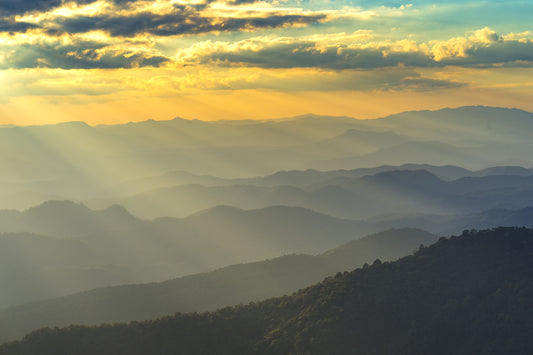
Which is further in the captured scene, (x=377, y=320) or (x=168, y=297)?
(x=168, y=297)

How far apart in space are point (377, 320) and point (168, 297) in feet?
318

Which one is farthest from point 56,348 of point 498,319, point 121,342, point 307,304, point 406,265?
point 498,319

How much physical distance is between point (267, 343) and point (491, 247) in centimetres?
5133

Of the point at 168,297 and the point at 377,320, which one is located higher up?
the point at 377,320

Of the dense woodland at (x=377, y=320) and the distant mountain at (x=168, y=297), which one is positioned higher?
the dense woodland at (x=377, y=320)

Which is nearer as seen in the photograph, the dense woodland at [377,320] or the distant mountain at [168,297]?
the dense woodland at [377,320]

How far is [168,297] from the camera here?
576ft

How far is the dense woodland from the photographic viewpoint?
8762cm

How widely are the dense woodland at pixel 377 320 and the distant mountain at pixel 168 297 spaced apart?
2454 inches

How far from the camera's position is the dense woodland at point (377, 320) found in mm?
87625

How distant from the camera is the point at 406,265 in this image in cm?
11050

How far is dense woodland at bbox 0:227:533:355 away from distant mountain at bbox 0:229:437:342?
204 feet

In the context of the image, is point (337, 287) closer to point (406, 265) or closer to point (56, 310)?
point (406, 265)

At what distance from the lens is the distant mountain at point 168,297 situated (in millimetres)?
165750
